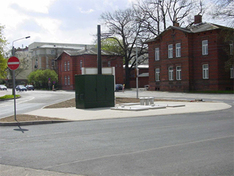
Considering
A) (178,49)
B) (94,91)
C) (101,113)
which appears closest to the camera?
(101,113)

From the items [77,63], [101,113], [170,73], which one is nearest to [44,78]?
[77,63]

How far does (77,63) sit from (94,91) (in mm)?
54426

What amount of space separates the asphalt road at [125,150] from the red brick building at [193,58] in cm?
3186

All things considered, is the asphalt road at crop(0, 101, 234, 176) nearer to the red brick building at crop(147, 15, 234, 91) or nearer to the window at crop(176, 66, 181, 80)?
the red brick building at crop(147, 15, 234, 91)

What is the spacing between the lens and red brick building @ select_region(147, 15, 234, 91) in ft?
144

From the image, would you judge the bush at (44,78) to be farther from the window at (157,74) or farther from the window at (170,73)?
the window at (170,73)

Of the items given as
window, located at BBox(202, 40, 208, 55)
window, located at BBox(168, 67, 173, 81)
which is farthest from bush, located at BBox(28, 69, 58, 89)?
window, located at BBox(202, 40, 208, 55)

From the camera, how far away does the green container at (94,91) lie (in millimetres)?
20156

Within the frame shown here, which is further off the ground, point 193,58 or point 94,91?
point 193,58

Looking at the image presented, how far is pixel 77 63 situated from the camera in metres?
73.9

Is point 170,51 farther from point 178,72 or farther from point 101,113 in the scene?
point 101,113

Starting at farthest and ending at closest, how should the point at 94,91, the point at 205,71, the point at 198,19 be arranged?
the point at 198,19 < the point at 205,71 < the point at 94,91

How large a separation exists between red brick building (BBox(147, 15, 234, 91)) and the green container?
23379 millimetres

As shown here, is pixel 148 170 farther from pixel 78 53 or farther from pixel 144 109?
pixel 78 53
